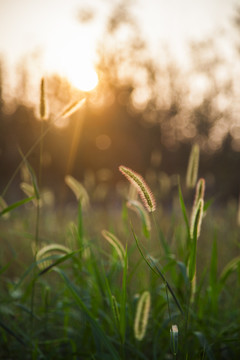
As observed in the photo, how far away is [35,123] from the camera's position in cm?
1345

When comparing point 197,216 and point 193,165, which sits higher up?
point 193,165

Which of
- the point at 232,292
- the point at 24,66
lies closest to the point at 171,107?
the point at 24,66

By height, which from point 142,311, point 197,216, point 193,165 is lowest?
point 142,311

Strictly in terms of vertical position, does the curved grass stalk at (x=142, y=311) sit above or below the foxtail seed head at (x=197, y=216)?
below

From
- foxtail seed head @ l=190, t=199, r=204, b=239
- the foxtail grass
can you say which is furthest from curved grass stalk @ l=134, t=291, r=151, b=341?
the foxtail grass

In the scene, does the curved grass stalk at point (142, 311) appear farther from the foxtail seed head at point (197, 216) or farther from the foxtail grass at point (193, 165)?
the foxtail grass at point (193, 165)

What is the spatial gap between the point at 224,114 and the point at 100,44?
A: 165 inches

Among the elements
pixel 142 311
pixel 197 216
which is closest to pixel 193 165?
pixel 197 216

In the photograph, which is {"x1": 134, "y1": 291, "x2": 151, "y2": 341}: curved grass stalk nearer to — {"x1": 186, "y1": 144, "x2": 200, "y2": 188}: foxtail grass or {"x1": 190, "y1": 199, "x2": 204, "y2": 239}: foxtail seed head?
{"x1": 190, "y1": 199, "x2": 204, "y2": 239}: foxtail seed head

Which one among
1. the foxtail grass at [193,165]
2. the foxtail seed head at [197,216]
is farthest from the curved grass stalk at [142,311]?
the foxtail grass at [193,165]

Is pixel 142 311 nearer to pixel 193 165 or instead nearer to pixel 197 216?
pixel 197 216

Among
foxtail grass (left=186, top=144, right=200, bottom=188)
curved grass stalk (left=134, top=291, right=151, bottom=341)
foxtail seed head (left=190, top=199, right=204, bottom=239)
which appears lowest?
curved grass stalk (left=134, top=291, right=151, bottom=341)

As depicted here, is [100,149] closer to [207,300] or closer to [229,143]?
[229,143]

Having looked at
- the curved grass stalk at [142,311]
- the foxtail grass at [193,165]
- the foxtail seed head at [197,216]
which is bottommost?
the curved grass stalk at [142,311]
